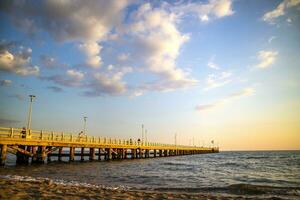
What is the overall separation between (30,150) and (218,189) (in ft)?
65.6

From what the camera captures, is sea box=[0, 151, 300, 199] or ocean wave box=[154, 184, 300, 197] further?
sea box=[0, 151, 300, 199]

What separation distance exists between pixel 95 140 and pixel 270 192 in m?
25.8

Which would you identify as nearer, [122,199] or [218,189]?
[122,199]

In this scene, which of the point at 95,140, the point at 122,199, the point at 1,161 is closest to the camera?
the point at 122,199

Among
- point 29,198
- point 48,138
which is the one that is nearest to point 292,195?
point 29,198

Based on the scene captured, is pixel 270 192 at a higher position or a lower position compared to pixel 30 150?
lower

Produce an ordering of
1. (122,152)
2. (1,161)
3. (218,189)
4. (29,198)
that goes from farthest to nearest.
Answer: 1. (122,152)
2. (1,161)
3. (218,189)
4. (29,198)

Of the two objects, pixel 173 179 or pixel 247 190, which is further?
pixel 173 179

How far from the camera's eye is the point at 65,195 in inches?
352

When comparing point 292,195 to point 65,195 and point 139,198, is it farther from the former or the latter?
point 65,195

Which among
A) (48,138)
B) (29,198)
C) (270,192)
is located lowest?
(270,192)

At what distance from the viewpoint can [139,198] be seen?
9.33 meters

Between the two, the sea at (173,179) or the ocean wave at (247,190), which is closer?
the ocean wave at (247,190)

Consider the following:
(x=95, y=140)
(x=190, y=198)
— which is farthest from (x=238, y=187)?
(x=95, y=140)
